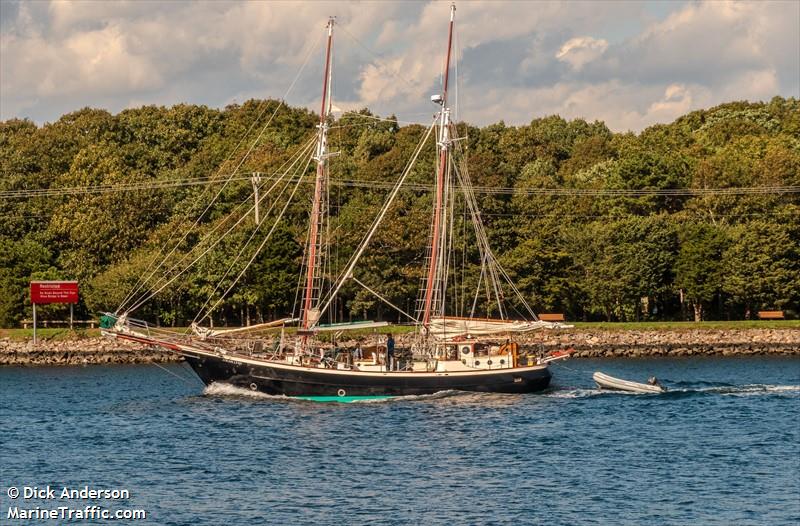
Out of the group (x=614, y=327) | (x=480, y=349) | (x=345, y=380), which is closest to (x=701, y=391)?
(x=480, y=349)

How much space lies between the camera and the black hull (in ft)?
248

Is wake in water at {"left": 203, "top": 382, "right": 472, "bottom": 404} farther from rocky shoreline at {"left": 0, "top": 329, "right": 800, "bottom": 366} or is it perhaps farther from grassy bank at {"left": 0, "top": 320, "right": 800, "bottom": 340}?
grassy bank at {"left": 0, "top": 320, "right": 800, "bottom": 340}

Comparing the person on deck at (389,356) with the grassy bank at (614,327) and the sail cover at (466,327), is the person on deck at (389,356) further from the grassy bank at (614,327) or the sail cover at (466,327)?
the grassy bank at (614,327)

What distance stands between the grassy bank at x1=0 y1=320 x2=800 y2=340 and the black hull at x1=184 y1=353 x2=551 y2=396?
144ft

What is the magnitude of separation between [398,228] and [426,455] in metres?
67.9

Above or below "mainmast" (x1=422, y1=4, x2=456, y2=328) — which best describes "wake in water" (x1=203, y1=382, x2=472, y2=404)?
below

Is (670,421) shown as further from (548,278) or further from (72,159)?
(72,159)

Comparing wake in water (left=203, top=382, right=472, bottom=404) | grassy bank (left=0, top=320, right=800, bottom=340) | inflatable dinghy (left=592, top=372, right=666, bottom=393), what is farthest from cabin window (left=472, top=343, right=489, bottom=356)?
grassy bank (left=0, top=320, right=800, bottom=340)

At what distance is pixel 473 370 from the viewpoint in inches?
3024

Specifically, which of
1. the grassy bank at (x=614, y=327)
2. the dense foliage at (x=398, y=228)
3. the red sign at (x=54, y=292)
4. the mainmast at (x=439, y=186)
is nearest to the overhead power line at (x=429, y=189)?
the dense foliage at (x=398, y=228)

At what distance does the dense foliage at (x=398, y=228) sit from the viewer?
410 ft

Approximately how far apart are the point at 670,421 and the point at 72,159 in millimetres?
98747

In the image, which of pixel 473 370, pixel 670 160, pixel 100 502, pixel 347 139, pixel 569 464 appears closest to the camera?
pixel 100 502

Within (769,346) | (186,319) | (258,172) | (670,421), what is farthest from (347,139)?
(670,421)
